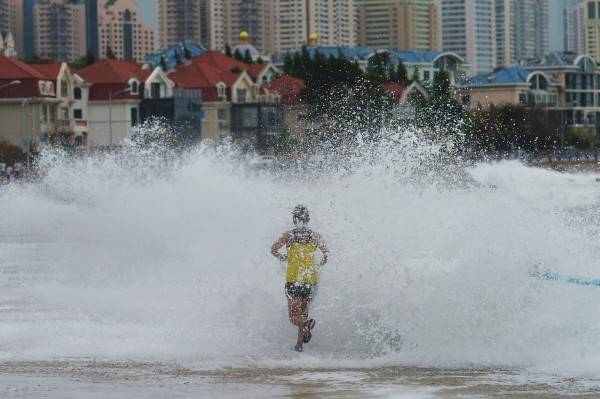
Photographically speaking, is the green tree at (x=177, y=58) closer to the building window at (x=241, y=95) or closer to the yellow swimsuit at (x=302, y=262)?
the building window at (x=241, y=95)

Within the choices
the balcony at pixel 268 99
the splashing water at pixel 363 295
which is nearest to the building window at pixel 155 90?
the balcony at pixel 268 99

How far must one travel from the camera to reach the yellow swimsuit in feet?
52.3

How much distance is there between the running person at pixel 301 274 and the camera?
52.2 ft

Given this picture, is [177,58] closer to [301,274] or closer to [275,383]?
[301,274]

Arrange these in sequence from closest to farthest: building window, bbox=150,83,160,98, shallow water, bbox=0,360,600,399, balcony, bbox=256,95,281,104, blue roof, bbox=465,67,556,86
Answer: shallow water, bbox=0,360,600,399 < building window, bbox=150,83,160,98 < balcony, bbox=256,95,281,104 < blue roof, bbox=465,67,556,86

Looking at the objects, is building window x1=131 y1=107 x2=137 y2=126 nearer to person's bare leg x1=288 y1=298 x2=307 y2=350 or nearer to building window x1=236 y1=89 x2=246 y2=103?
building window x1=236 y1=89 x2=246 y2=103

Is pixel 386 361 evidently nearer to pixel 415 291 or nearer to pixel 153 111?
pixel 415 291

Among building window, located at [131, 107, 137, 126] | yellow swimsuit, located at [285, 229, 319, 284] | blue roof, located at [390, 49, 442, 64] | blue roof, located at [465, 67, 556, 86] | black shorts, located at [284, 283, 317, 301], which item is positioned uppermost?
blue roof, located at [390, 49, 442, 64]

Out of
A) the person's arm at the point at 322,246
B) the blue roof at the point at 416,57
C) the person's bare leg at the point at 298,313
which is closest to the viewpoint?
the person's bare leg at the point at 298,313

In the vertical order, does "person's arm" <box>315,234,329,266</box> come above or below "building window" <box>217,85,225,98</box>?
below

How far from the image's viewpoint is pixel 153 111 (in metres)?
94.8

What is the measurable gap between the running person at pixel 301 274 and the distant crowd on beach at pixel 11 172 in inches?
2030

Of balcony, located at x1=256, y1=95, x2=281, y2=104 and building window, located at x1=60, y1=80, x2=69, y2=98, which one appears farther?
balcony, located at x1=256, y1=95, x2=281, y2=104

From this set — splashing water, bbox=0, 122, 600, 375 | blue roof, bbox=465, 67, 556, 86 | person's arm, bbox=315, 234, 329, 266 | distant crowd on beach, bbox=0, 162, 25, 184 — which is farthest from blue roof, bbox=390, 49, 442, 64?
person's arm, bbox=315, 234, 329, 266
